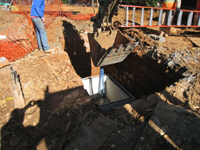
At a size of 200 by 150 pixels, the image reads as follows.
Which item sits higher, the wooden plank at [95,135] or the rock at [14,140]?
the wooden plank at [95,135]

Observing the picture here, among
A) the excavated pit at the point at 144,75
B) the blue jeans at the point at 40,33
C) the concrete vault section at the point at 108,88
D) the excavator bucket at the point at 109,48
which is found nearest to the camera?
the excavator bucket at the point at 109,48

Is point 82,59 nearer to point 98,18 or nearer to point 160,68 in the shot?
point 98,18

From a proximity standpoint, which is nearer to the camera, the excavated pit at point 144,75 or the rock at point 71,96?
the rock at point 71,96

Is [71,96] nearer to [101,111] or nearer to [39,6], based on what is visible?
[101,111]

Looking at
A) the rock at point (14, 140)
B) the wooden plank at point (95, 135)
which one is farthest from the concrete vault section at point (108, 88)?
the rock at point (14, 140)

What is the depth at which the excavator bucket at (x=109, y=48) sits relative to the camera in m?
4.06

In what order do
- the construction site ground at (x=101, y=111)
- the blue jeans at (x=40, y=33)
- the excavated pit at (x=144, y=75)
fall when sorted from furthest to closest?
the blue jeans at (x=40, y=33) < the excavated pit at (x=144, y=75) < the construction site ground at (x=101, y=111)

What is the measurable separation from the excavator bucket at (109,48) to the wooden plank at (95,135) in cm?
194

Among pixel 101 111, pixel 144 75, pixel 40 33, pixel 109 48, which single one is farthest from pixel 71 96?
pixel 144 75

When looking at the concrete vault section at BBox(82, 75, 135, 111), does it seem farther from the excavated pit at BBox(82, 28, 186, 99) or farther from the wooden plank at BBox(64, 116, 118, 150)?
the wooden plank at BBox(64, 116, 118, 150)

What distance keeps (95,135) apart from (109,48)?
245 cm

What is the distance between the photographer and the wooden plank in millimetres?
2352

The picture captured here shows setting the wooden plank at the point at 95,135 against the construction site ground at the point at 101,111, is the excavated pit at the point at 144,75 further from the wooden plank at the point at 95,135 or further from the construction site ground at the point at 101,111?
the wooden plank at the point at 95,135

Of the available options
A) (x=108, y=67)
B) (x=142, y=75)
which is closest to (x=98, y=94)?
(x=108, y=67)
